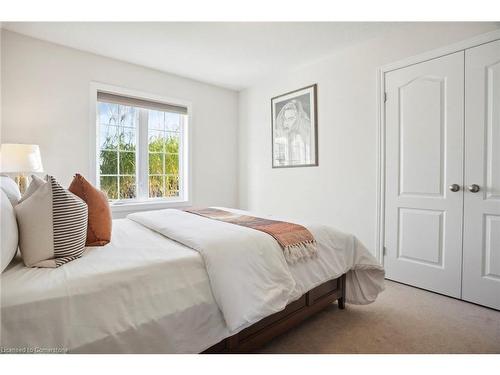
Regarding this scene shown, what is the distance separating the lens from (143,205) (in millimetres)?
3236

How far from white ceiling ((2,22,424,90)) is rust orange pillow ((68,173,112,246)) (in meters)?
1.73

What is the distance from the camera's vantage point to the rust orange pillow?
1.36m

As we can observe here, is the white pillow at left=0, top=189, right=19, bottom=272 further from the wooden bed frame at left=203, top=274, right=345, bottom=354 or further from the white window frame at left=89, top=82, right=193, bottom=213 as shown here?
the white window frame at left=89, top=82, right=193, bottom=213

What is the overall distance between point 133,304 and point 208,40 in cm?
251

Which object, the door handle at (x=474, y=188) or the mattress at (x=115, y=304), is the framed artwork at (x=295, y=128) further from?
the mattress at (x=115, y=304)

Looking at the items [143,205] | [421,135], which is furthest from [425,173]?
[143,205]

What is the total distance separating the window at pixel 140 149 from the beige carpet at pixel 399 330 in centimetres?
253

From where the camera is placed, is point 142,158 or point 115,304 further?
point 142,158

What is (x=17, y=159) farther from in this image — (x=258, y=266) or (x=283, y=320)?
(x=283, y=320)

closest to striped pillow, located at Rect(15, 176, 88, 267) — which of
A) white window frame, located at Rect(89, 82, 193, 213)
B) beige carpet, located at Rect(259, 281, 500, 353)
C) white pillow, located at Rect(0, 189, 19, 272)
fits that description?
white pillow, located at Rect(0, 189, 19, 272)

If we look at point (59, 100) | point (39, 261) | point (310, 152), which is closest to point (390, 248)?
point (310, 152)

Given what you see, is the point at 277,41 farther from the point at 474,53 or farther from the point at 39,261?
the point at 39,261

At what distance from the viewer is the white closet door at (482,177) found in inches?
76.9

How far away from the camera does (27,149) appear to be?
7.11 feet
